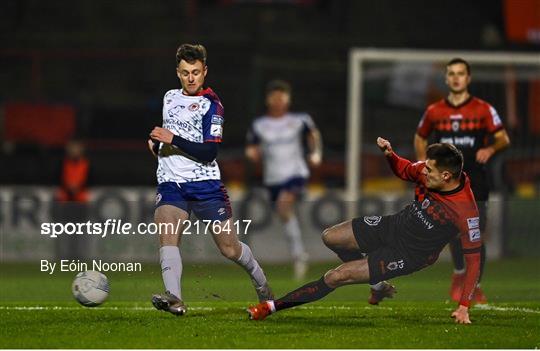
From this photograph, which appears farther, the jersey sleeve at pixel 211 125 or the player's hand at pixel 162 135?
the jersey sleeve at pixel 211 125

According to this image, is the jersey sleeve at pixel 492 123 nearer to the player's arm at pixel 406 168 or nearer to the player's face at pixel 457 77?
the player's face at pixel 457 77

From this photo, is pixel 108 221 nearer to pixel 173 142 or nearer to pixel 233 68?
pixel 173 142

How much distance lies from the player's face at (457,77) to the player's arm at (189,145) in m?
2.41

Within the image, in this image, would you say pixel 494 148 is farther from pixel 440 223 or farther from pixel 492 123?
pixel 440 223

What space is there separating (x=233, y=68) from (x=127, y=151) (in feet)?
6.60

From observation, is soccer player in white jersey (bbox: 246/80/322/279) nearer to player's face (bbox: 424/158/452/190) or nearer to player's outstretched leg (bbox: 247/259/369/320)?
player's outstretched leg (bbox: 247/259/369/320)

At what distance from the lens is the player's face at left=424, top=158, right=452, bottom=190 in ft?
32.6

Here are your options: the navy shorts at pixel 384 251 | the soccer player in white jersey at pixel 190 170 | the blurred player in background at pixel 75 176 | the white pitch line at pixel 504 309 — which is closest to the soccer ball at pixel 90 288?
the soccer player in white jersey at pixel 190 170

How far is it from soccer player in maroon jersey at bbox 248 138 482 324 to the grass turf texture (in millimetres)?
243

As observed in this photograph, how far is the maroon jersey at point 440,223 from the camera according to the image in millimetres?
10000

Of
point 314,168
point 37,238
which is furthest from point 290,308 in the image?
point 314,168

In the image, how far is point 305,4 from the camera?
67.3ft

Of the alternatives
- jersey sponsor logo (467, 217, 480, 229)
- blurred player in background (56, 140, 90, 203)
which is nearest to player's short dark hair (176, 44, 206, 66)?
jersey sponsor logo (467, 217, 480, 229)

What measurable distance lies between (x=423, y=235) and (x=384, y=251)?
275mm
